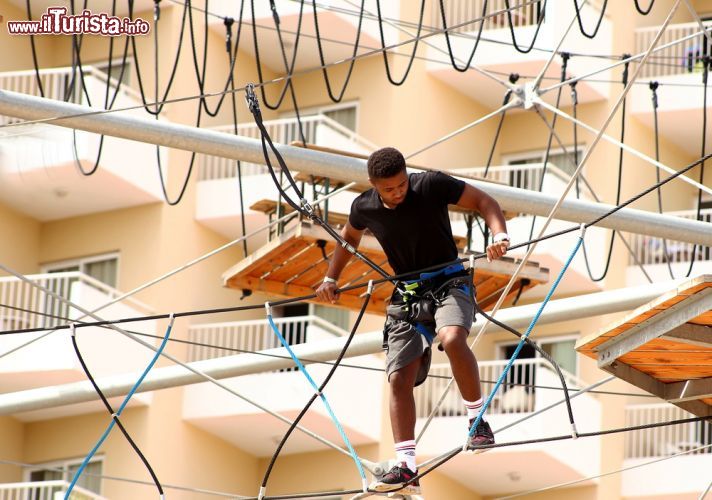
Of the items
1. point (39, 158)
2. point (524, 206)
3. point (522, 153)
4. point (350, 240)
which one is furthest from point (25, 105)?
point (522, 153)

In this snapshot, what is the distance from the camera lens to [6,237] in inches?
1186

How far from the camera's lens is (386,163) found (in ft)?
39.0

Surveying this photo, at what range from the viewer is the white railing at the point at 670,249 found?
3030 cm

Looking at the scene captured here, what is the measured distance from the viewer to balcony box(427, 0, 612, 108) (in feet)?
102

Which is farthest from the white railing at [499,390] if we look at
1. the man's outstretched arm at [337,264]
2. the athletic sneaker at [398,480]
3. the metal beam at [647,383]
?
the athletic sneaker at [398,480]

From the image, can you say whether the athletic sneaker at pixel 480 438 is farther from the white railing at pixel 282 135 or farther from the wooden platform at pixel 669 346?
the white railing at pixel 282 135

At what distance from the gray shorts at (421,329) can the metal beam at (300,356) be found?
10.8 ft

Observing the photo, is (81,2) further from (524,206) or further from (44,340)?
(524,206)

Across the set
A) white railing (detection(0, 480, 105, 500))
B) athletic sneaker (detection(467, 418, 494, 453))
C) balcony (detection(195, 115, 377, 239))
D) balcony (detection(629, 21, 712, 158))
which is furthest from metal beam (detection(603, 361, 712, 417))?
balcony (detection(629, 21, 712, 158))

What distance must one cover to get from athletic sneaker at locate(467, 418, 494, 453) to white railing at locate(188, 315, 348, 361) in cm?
1654

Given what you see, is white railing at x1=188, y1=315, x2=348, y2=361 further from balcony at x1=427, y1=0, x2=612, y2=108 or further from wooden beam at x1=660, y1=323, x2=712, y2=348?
wooden beam at x1=660, y1=323, x2=712, y2=348

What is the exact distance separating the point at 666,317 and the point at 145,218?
57.6 feet

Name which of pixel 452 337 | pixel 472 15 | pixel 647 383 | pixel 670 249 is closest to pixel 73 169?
pixel 472 15

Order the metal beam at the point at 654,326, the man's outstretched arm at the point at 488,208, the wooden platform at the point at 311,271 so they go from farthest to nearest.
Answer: the wooden platform at the point at 311,271 → the metal beam at the point at 654,326 → the man's outstretched arm at the point at 488,208
